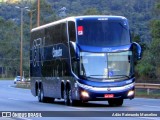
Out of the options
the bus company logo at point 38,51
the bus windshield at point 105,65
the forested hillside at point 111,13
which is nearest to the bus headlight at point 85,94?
the bus windshield at point 105,65

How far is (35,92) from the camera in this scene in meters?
35.3

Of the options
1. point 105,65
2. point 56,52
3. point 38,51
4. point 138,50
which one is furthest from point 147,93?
point 105,65

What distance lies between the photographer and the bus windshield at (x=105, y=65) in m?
26.4

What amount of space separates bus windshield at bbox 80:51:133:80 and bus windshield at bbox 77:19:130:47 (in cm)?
50

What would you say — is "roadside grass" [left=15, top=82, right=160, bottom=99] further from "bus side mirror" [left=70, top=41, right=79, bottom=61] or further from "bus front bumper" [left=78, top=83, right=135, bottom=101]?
"bus side mirror" [left=70, top=41, right=79, bottom=61]

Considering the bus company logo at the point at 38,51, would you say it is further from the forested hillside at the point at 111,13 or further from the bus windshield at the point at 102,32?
the forested hillside at the point at 111,13

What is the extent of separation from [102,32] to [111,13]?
220 ft

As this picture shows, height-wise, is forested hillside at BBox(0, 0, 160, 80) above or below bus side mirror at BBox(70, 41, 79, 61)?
above

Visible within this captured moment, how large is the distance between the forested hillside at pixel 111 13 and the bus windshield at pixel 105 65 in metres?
25.3

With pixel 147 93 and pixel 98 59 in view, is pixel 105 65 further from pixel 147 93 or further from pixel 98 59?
pixel 147 93

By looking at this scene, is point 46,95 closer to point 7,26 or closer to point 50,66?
point 50,66

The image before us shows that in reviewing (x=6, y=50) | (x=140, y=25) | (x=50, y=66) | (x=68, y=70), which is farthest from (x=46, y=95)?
(x=6, y=50)

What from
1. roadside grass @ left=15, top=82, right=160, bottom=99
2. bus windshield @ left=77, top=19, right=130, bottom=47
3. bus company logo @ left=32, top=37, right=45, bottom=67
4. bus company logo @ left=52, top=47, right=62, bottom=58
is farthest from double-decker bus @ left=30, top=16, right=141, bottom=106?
roadside grass @ left=15, top=82, right=160, bottom=99

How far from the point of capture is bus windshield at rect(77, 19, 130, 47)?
26.8m
